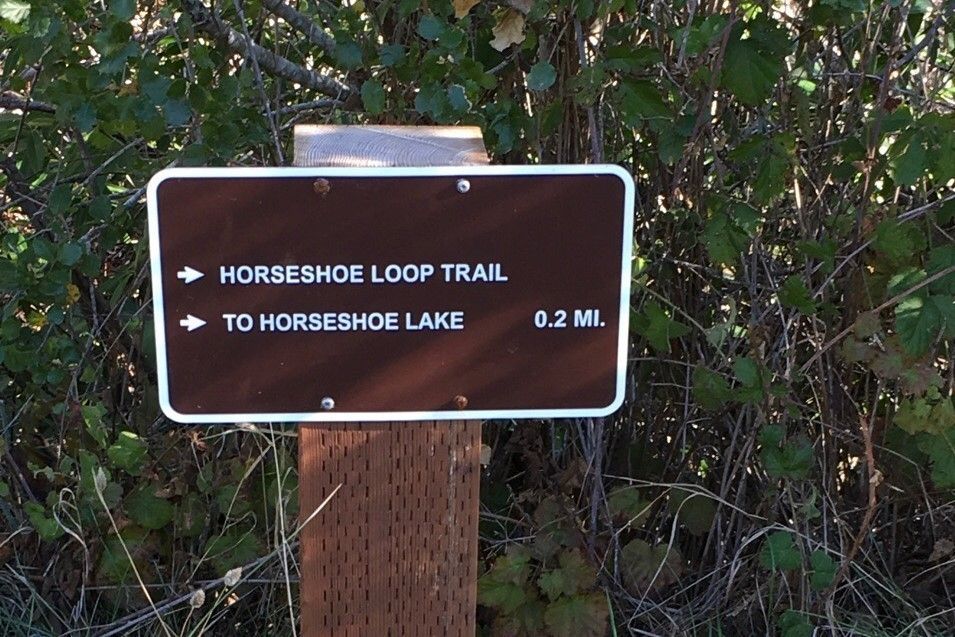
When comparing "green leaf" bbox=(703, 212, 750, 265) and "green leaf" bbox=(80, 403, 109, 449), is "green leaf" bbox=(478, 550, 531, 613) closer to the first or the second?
"green leaf" bbox=(703, 212, 750, 265)

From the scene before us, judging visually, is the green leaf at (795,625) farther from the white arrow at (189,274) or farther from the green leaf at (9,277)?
the green leaf at (9,277)

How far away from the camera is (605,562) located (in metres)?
2.06

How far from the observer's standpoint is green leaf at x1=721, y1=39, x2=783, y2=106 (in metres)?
1.59

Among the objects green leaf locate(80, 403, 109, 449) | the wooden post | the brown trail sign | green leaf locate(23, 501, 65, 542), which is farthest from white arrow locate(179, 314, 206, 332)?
green leaf locate(23, 501, 65, 542)

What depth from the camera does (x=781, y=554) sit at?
180 cm

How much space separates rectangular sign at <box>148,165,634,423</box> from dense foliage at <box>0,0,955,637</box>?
482mm

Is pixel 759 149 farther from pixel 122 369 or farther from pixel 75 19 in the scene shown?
pixel 122 369

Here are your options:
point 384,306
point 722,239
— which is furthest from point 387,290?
point 722,239

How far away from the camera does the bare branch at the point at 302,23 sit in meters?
1.89

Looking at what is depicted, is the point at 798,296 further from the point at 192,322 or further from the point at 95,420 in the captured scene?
the point at 95,420

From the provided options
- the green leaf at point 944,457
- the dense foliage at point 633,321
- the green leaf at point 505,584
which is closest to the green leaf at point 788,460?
the dense foliage at point 633,321

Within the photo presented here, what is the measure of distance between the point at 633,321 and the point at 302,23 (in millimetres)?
833

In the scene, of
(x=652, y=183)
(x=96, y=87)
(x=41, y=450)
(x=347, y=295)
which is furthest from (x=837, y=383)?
(x=41, y=450)

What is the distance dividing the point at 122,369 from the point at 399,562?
1.16 m
